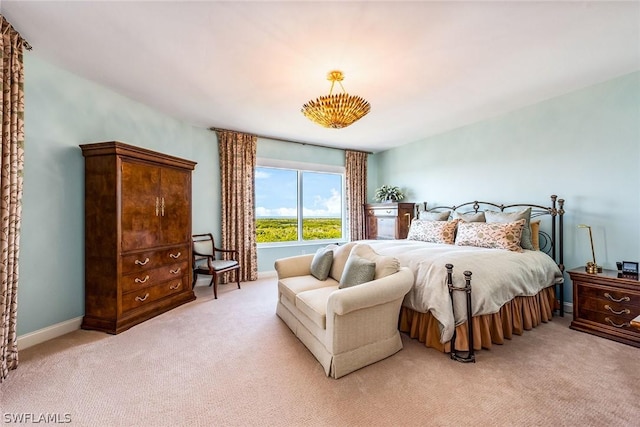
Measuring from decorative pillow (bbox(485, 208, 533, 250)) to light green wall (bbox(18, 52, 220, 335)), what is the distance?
5030 millimetres

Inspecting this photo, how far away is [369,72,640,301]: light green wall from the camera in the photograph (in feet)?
9.69

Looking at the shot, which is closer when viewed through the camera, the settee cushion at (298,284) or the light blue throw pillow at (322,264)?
the settee cushion at (298,284)

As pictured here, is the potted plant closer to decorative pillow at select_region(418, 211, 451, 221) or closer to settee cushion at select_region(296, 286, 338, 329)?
decorative pillow at select_region(418, 211, 451, 221)

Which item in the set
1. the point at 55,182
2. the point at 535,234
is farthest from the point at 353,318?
the point at 55,182

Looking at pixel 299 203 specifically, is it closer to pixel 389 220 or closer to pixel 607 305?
pixel 389 220

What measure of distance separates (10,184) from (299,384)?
8.93 feet

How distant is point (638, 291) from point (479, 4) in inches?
114

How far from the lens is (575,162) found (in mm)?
3336

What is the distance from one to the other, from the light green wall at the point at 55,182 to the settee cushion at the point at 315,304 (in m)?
2.54

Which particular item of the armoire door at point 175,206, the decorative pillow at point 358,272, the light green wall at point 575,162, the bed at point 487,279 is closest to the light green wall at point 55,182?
the armoire door at point 175,206

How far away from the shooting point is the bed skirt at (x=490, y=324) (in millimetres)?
2369

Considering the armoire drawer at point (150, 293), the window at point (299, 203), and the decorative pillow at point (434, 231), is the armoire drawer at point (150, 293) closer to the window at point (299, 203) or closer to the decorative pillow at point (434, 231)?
the window at point (299, 203)

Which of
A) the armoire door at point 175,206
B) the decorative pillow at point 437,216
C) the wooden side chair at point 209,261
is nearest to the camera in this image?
the armoire door at point 175,206

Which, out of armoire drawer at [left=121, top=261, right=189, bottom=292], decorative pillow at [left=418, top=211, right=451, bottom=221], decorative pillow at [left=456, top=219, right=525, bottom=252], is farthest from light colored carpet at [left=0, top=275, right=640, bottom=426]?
decorative pillow at [left=418, top=211, right=451, bottom=221]
